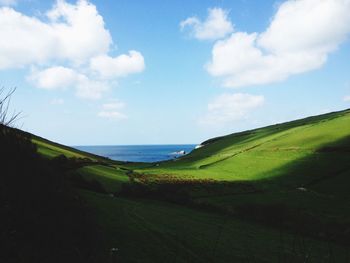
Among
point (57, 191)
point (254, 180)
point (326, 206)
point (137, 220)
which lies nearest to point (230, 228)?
point (137, 220)

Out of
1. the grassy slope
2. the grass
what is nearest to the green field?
the grass

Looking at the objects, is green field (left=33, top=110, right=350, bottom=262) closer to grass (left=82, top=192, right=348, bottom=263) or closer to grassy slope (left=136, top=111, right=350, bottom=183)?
grass (left=82, top=192, right=348, bottom=263)

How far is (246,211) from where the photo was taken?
41375mm

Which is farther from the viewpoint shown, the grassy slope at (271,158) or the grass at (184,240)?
the grassy slope at (271,158)

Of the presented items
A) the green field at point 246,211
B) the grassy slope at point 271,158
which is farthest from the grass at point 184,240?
the grassy slope at point 271,158

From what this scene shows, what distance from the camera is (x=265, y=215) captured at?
1549 inches

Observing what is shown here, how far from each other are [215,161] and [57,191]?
97.3 m

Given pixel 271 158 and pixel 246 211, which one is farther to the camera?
pixel 271 158

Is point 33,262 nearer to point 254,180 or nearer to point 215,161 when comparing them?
point 254,180

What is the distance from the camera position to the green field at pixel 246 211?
2000 centimetres

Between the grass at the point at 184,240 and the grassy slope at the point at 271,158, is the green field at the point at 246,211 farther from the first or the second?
the grassy slope at the point at 271,158

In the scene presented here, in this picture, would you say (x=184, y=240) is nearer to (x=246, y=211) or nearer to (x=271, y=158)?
(x=246, y=211)

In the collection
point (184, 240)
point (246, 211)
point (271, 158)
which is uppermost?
point (271, 158)

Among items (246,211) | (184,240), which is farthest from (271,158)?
(184,240)
